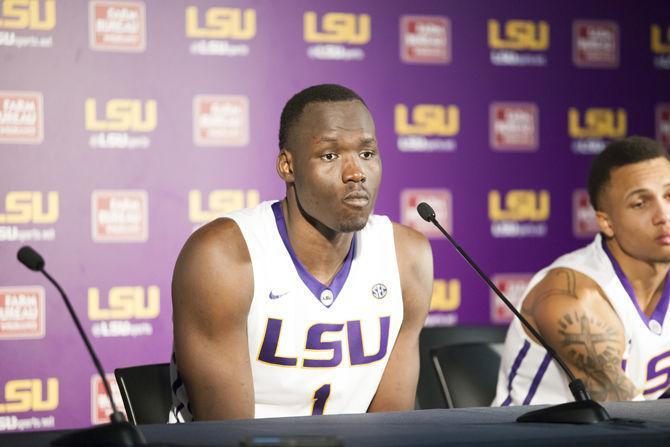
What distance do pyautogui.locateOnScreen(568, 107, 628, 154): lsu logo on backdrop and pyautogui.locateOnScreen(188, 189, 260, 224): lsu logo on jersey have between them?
159cm

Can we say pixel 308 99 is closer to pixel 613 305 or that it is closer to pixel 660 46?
pixel 613 305

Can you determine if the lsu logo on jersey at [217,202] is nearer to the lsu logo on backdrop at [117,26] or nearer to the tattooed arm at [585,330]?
the lsu logo on backdrop at [117,26]

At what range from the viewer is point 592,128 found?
464 centimetres

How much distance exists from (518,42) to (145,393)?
2.90 m

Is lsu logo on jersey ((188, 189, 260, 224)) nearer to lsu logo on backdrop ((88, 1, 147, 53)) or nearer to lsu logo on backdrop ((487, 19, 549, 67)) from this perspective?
lsu logo on backdrop ((88, 1, 147, 53))

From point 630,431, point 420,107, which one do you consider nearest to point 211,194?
point 420,107

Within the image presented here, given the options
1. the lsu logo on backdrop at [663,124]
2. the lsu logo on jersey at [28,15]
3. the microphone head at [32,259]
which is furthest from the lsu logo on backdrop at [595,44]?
the microphone head at [32,259]

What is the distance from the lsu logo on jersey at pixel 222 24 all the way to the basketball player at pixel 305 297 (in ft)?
5.91

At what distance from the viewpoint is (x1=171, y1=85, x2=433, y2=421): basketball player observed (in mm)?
2193

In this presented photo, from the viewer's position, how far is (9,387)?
3787 millimetres

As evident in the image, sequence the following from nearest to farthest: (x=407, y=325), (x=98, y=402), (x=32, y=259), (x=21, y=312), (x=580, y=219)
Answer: (x=32, y=259)
(x=407, y=325)
(x=21, y=312)
(x=98, y=402)
(x=580, y=219)

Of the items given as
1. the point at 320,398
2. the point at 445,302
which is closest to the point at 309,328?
the point at 320,398

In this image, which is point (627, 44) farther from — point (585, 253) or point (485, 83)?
point (585, 253)

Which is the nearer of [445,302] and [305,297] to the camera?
[305,297]
